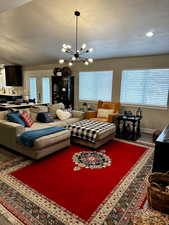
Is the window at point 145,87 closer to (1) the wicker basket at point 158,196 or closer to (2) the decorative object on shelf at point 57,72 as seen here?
(2) the decorative object on shelf at point 57,72

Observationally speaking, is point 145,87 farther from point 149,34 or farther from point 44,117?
point 44,117

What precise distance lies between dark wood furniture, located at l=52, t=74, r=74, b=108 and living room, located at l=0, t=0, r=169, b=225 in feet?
0.15

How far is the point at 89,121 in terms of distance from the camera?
4426 millimetres

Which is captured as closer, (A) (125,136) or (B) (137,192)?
(B) (137,192)

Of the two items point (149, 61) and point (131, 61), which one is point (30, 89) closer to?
point (131, 61)

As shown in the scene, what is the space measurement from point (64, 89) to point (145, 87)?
320 centimetres

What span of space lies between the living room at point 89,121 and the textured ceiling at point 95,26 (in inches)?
1.0

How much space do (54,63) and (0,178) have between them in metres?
5.73

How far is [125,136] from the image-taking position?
4660 millimetres

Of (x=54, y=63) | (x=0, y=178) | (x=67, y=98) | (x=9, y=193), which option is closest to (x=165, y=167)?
(x=9, y=193)

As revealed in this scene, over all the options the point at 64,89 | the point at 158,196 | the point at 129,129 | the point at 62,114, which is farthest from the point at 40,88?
the point at 158,196

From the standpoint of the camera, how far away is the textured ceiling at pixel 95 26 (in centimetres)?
304

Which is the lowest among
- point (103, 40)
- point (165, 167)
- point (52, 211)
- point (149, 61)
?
point (52, 211)

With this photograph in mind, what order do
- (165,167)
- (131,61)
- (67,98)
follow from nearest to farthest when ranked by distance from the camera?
(165,167) → (131,61) → (67,98)
